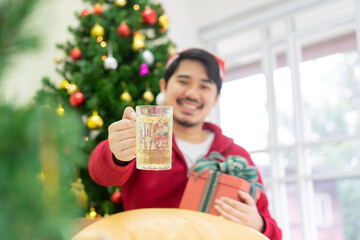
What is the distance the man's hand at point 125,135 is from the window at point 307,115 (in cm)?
199

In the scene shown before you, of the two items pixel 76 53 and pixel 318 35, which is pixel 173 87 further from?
pixel 318 35

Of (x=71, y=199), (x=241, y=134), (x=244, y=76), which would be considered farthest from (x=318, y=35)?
(x=71, y=199)

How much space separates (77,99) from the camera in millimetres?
1907

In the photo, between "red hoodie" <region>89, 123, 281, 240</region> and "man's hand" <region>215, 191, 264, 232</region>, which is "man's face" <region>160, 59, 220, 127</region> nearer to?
"red hoodie" <region>89, 123, 281, 240</region>

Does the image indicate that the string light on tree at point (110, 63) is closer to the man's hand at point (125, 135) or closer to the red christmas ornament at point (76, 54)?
the red christmas ornament at point (76, 54)

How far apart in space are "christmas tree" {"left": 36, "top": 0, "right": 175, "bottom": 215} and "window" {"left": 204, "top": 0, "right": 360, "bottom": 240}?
1138 millimetres

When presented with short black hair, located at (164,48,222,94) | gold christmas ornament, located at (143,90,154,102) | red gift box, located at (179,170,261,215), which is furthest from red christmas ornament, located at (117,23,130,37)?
red gift box, located at (179,170,261,215)

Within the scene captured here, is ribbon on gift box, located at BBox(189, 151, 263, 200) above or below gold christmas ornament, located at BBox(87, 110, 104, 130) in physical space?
below

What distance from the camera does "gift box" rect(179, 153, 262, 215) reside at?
3.85ft

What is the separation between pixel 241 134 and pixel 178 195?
1869 mm

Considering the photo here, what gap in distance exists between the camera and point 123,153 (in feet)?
3.15

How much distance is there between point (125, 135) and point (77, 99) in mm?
1079

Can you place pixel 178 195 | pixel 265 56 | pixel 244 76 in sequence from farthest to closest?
1. pixel 244 76
2. pixel 265 56
3. pixel 178 195

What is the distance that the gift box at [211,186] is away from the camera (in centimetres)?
117
